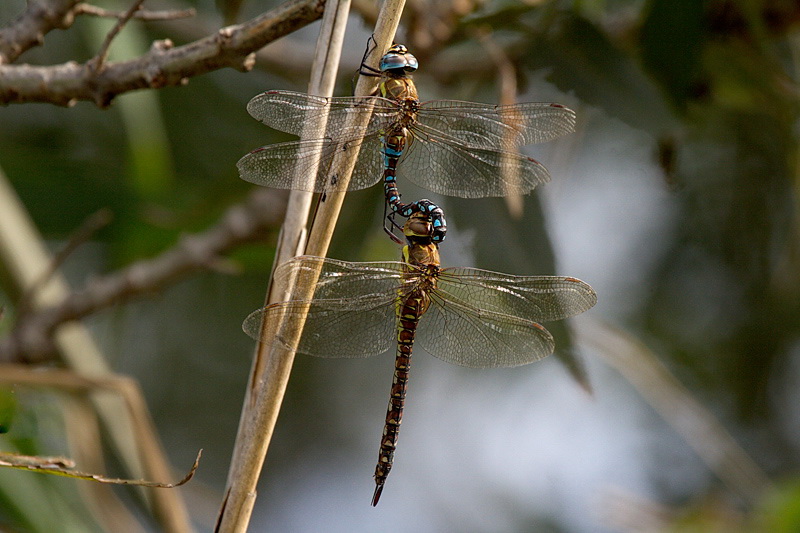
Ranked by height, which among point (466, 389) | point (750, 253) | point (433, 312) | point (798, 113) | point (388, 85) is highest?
point (388, 85)

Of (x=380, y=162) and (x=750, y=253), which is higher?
(x=380, y=162)

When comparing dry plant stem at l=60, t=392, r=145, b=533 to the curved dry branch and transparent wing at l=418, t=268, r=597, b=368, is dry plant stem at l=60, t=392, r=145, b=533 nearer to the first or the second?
transparent wing at l=418, t=268, r=597, b=368

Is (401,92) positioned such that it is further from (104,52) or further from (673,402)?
(673,402)

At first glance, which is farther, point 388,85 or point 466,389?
point 466,389

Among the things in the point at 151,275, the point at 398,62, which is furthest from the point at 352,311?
the point at 151,275

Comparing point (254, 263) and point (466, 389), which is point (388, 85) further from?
point (466, 389)

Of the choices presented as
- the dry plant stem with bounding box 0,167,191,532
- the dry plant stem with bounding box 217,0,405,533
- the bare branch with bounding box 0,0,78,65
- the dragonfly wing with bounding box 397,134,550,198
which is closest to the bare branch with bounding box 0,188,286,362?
the dry plant stem with bounding box 0,167,191,532

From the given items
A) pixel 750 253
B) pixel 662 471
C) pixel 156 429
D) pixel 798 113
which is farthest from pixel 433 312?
pixel 156 429
